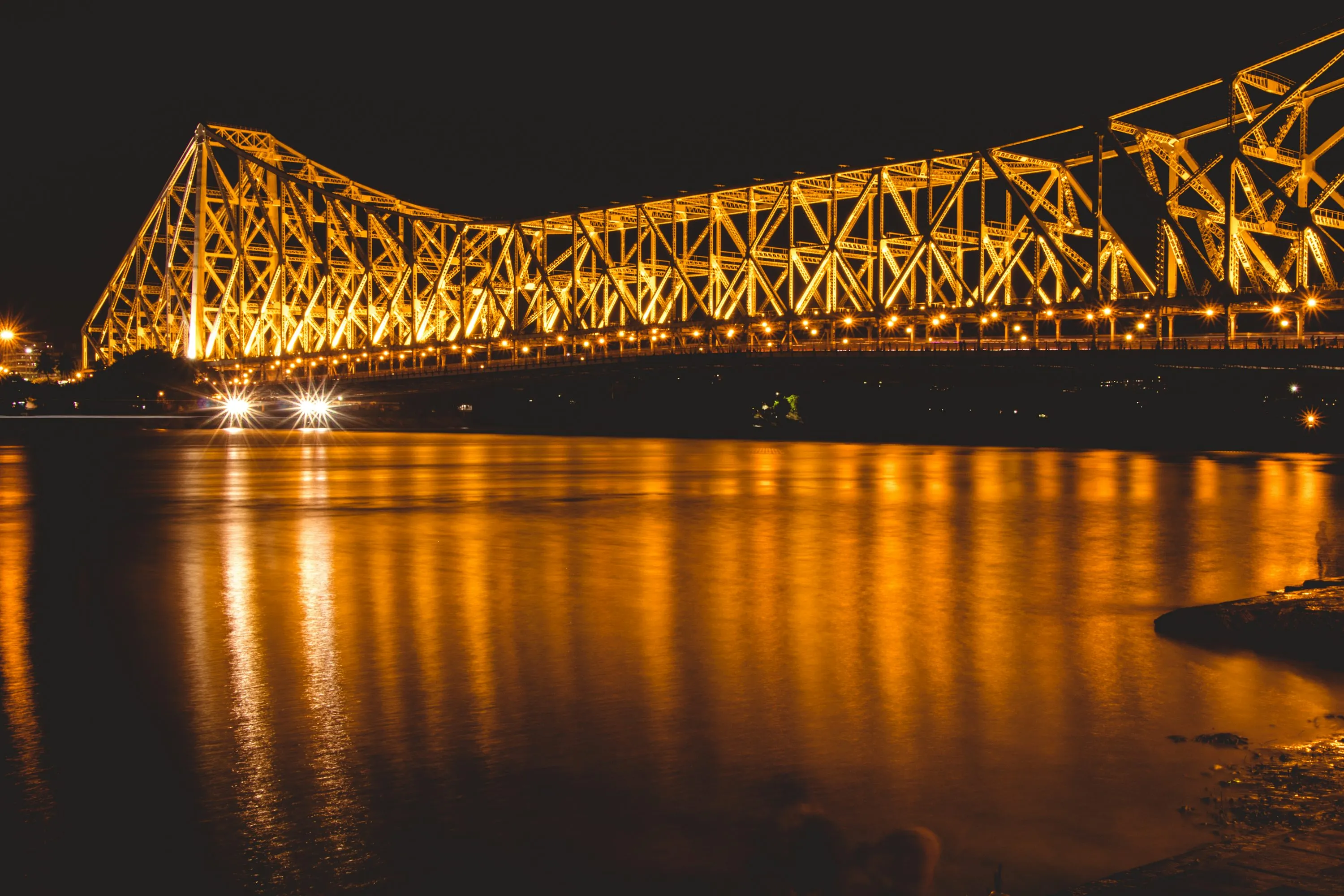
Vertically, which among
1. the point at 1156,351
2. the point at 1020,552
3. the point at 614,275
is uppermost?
the point at 614,275

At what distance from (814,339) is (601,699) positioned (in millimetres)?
64344

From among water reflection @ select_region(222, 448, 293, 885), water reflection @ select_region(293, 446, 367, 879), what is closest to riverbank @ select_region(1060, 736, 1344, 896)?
water reflection @ select_region(293, 446, 367, 879)

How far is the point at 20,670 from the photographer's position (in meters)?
8.22

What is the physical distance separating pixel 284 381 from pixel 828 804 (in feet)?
335

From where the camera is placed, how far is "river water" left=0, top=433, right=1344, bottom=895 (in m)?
5.04

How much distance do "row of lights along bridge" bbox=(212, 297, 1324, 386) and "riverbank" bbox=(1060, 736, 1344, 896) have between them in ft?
136

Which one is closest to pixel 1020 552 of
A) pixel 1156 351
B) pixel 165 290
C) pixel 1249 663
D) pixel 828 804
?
pixel 1249 663

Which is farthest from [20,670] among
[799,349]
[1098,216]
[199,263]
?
[199,263]

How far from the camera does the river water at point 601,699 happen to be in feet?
16.5

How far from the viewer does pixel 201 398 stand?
3986 inches

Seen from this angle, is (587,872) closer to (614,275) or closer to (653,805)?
(653,805)

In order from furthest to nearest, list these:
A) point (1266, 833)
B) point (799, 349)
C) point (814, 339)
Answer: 1. point (814, 339)
2. point (799, 349)
3. point (1266, 833)

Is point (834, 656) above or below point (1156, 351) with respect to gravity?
below

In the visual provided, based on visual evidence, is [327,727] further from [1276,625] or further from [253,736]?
[1276,625]
